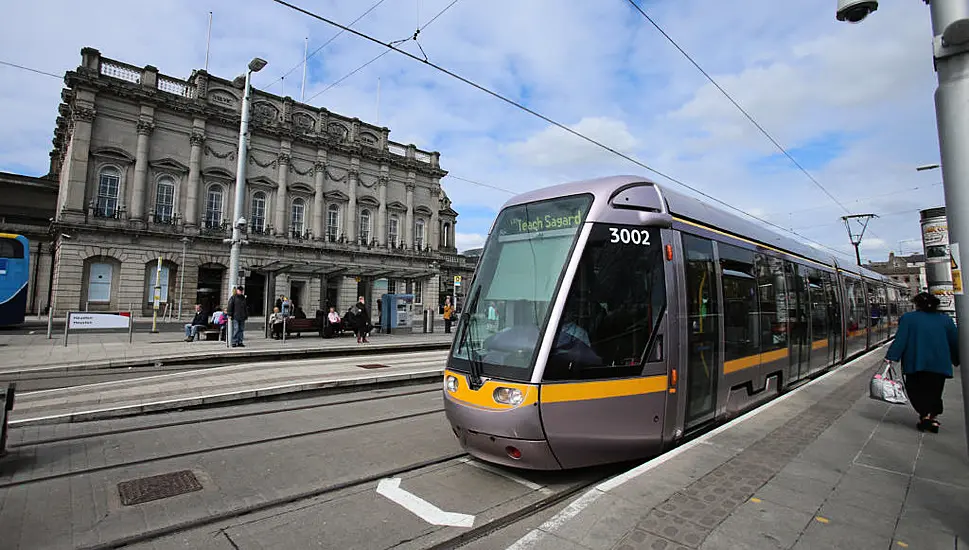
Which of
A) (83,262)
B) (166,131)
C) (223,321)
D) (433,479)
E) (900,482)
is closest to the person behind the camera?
(900,482)

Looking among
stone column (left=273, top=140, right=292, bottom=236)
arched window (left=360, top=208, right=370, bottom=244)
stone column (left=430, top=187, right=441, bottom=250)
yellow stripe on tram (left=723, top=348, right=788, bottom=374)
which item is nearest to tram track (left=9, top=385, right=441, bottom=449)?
yellow stripe on tram (left=723, top=348, right=788, bottom=374)

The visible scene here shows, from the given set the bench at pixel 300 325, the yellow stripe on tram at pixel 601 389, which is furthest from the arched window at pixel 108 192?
the yellow stripe on tram at pixel 601 389

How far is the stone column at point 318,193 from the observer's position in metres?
40.3

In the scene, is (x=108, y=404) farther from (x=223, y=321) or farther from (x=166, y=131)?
(x=166, y=131)

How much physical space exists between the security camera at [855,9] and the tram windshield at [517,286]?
8.03 feet

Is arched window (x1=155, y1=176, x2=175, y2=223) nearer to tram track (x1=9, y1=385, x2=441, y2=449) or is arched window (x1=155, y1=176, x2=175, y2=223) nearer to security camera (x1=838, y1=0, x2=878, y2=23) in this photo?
tram track (x1=9, y1=385, x2=441, y2=449)

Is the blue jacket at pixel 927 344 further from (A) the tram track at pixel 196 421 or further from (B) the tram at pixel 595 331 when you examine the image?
(A) the tram track at pixel 196 421

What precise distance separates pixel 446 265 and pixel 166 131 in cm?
3297

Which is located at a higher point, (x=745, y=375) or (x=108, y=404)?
(x=745, y=375)

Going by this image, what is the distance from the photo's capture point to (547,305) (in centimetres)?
419

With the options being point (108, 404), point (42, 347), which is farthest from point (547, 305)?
point (42, 347)

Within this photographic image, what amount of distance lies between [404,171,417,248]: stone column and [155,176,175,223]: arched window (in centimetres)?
1940

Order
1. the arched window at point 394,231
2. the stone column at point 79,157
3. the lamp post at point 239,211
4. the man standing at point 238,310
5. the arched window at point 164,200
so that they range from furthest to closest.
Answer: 1. the arched window at point 394,231
2. the arched window at point 164,200
3. the stone column at point 79,157
4. the lamp post at point 239,211
5. the man standing at point 238,310

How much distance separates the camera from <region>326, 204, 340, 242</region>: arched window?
41.6m
